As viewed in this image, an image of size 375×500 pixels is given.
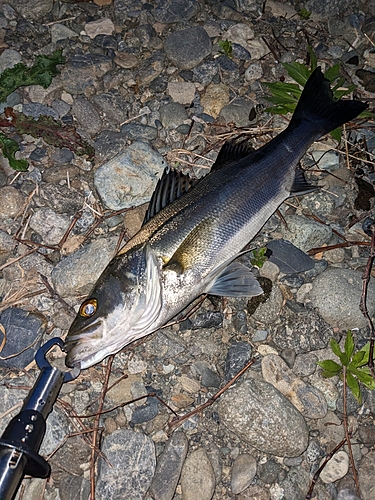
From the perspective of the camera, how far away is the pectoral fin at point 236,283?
425cm

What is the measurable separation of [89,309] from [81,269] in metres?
0.84

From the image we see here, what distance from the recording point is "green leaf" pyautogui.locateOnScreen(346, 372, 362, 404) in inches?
166

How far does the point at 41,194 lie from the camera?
5.05m

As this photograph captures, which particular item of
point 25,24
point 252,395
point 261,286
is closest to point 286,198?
point 261,286

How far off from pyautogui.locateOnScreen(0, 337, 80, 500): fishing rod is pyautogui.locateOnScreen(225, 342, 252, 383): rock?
1.35 metres

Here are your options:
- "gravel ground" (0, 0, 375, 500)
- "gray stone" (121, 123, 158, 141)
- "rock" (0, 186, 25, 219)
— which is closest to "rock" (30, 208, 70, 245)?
"gravel ground" (0, 0, 375, 500)

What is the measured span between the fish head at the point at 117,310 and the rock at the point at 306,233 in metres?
1.64

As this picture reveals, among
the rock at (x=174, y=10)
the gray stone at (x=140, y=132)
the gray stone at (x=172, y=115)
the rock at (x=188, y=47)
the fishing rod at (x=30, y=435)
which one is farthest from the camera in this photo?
the rock at (x=174, y=10)

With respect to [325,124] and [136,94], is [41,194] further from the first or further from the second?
[325,124]

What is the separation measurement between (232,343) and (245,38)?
13.1 ft

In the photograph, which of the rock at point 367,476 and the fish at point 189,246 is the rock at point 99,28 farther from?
the rock at point 367,476

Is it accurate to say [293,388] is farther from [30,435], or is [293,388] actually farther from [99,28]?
[99,28]

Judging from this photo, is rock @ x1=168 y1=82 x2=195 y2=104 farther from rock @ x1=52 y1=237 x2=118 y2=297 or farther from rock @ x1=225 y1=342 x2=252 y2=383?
rock @ x1=225 y1=342 x2=252 y2=383

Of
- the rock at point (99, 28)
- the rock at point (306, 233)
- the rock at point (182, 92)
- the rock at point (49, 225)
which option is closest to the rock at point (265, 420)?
the rock at point (306, 233)
